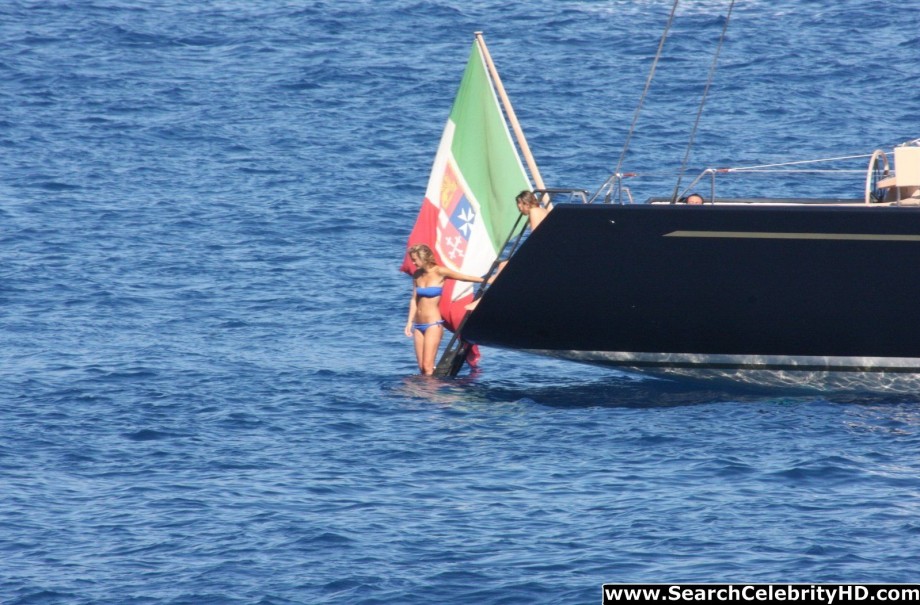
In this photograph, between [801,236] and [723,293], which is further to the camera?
[723,293]

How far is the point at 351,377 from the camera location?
15.6 meters

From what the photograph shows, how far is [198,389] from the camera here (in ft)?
49.3

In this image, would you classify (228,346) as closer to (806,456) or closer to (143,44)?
(806,456)

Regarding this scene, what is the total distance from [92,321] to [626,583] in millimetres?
11243

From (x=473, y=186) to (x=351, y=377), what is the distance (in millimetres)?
3189

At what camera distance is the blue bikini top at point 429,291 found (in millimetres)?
15469

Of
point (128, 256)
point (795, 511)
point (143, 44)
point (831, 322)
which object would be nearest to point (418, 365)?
point (831, 322)

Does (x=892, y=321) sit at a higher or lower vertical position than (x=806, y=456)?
higher

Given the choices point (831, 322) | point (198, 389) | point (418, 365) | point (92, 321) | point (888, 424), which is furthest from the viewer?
point (92, 321)

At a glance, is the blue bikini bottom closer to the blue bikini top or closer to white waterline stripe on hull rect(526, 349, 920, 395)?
the blue bikini top

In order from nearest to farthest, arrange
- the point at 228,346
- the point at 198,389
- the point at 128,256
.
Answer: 1. the point at 198,389
2. the point at 228,346
3. the point at 128,256

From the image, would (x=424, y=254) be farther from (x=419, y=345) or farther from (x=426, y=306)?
(x=419, y=345)

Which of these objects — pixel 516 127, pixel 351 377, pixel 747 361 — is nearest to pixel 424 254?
pixel 351 377

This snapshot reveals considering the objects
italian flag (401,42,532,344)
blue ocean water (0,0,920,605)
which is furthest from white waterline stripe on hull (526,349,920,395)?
italian flag (401,42,532,344)
